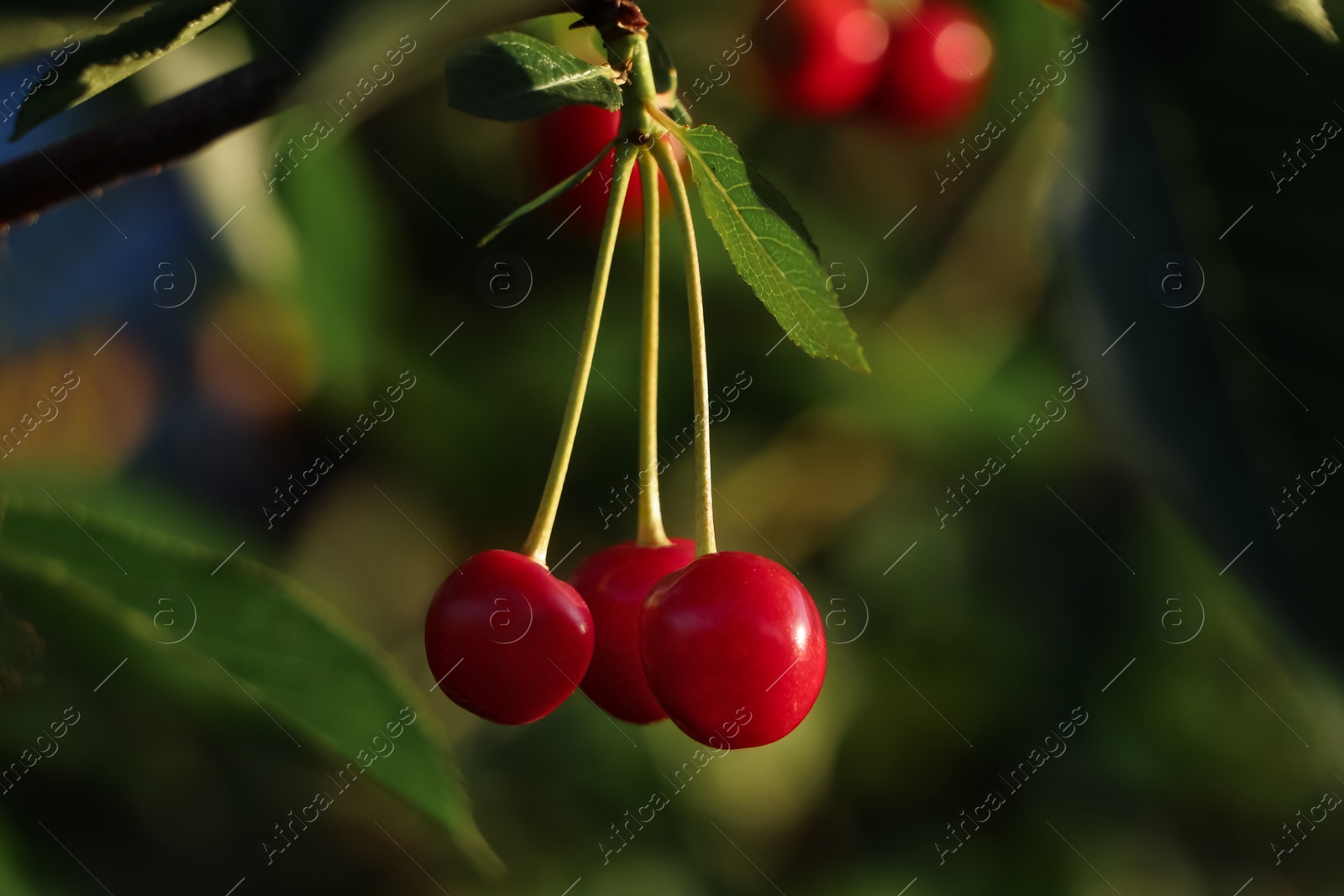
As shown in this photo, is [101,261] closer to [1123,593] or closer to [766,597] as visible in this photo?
[766,597]

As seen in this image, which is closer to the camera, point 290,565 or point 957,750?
point 290,565

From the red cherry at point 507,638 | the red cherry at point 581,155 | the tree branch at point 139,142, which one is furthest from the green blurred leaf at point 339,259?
the red cherry at point 507,638

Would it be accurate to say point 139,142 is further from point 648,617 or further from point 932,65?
point 932,65

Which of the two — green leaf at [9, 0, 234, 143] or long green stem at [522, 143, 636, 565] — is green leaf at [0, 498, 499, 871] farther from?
green leaf at [9, 0, 234, 143]

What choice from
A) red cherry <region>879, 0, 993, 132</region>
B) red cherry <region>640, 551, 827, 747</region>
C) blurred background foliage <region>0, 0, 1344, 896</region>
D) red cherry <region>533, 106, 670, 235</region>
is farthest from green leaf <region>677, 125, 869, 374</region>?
red cherry <region>879, 0, 993, 132</region>

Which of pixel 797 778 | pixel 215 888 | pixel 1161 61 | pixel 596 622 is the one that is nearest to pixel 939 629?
pixel 797 778

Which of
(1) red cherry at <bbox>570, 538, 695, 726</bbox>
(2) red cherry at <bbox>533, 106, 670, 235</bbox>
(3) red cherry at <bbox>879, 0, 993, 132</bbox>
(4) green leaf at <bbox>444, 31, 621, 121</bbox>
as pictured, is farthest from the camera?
(3) red cherry at <bbox>879, 0, 993, 132</bbox>
